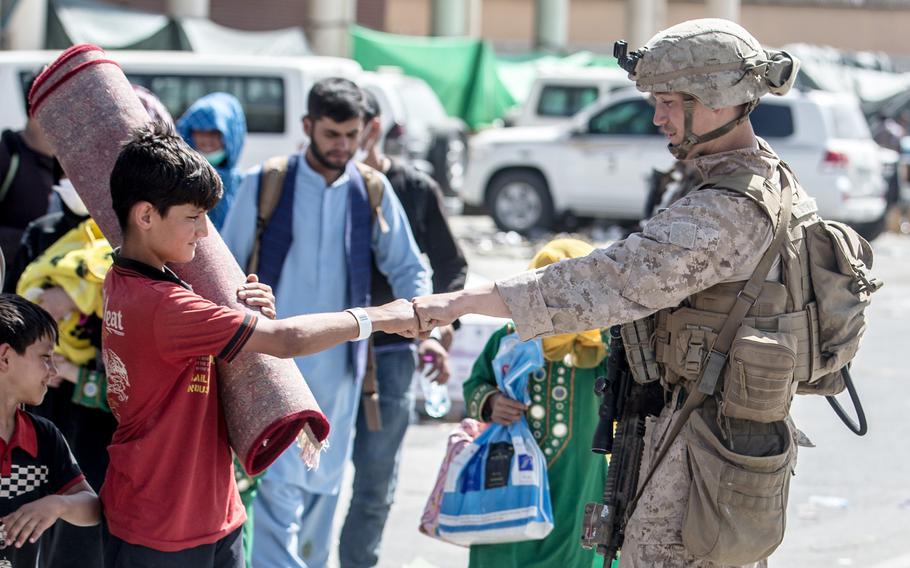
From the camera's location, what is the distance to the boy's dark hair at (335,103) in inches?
195

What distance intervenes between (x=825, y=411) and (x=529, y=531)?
17.9 ft

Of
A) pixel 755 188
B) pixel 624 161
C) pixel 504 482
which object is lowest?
pixel 624 161

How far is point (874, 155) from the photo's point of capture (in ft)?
55.9

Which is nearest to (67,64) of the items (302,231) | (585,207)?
(302,231)

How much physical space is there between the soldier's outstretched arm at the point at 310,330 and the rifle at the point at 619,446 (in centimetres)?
68

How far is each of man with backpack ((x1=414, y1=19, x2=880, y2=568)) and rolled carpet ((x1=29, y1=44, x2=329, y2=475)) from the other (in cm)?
39

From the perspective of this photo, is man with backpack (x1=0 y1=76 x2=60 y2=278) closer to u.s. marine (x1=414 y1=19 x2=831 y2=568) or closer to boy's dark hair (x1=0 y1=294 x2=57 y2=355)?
boy's dark hair (x1=0 y1=294 x2=57 y2=355)

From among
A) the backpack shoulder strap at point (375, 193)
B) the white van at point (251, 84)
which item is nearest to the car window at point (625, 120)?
the white van at point (251, 84)

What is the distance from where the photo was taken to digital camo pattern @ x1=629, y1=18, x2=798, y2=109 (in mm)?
3244

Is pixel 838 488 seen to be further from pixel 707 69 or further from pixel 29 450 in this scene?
pixel 29 450

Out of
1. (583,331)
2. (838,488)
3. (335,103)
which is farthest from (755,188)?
(838,488)

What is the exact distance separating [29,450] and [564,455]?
182cm

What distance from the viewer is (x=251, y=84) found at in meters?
14.9

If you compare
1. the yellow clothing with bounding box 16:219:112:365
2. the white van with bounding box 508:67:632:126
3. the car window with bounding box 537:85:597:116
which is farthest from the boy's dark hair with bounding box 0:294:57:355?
the car window with bounding box 537:85:597:116
